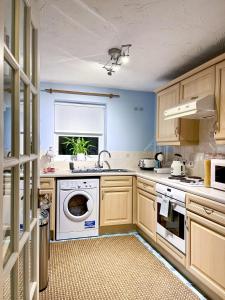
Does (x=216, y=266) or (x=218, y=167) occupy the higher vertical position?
(x=218, y=167)

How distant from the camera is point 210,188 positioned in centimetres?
216

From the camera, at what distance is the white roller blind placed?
11.9 ft

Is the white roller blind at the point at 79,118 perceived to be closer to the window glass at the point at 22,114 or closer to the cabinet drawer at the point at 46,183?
the cabinet drawer at the point at 46,183

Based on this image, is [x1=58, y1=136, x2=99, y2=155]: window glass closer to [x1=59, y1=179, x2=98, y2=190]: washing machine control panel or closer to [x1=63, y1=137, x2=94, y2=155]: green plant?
[x1=63, y1=137, x2=94, y2=155]: green plant

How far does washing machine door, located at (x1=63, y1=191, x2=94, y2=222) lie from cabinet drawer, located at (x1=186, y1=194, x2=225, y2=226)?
4.82ft

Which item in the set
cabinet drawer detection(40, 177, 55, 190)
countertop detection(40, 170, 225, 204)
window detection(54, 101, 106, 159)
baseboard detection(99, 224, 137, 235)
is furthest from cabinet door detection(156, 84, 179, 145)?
cabinet drawer detection(40, 177, 55, 190)

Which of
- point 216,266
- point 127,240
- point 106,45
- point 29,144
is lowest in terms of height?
point 127,240

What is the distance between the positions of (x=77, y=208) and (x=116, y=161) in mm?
1107

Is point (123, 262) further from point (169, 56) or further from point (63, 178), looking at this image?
point (169, 56)

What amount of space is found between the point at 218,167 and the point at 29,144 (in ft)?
5.91

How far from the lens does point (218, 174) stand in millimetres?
2143

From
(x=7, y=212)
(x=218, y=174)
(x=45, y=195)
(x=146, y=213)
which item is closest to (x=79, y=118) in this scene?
(x=45, y=195)

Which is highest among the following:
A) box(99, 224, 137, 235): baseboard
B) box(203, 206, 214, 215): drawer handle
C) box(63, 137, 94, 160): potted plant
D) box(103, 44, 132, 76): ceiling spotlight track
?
box(103, 44, 132, 76): ceiling spotlight track

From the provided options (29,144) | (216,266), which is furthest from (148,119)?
(29,144)
